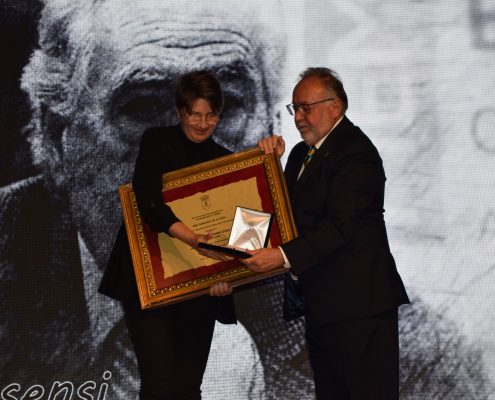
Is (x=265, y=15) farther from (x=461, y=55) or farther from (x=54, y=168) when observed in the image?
(x=54, y=168)

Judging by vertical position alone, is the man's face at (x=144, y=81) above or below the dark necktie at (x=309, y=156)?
above

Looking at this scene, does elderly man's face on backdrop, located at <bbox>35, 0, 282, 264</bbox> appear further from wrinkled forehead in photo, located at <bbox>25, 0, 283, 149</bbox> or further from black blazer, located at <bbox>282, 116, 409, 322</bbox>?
black blazer, located at <bbox>282, 116, 409, 322</bbox>

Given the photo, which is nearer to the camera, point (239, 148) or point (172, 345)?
point (172, 345)

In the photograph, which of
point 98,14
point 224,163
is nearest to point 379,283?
point 224,163

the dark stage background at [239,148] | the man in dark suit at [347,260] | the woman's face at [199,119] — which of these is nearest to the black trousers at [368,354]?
the man in dark suit at [347,260]

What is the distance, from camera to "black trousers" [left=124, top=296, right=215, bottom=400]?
2254 mm

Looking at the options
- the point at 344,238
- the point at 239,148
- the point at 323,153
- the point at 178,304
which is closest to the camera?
the point at 344,238

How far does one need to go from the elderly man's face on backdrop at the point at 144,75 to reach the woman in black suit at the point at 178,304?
2.72ft

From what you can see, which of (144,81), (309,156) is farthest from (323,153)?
(144,81)

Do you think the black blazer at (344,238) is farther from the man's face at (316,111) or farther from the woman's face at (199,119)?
the woman's face at (199,119)

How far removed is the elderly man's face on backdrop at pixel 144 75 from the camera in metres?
3.19

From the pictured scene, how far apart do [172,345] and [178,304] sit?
149 mm

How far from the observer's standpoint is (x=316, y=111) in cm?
234

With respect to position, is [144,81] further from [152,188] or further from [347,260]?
[347,260]
